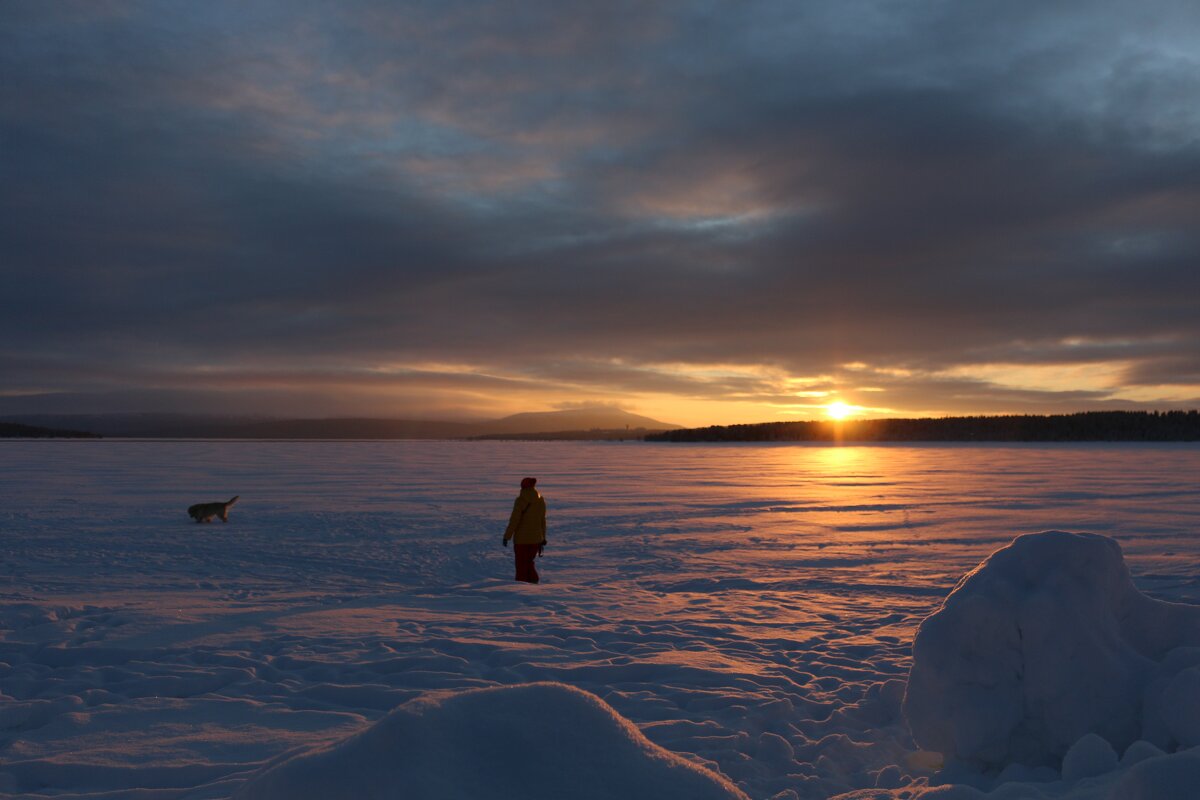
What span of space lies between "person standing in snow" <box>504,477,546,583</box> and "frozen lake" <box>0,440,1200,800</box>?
325mm

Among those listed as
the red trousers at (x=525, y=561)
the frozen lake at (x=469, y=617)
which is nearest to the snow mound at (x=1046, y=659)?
the frozen lake at (x=469, y=617)

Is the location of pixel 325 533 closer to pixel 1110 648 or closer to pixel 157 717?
pixel 157 717

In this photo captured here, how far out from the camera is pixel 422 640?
23.1ft

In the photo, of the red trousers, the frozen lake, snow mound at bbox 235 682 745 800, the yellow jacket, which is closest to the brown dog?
the frozen lake

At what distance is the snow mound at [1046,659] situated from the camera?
13.9 ft

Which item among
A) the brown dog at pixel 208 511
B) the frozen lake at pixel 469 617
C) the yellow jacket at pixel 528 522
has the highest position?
the yellow jacket at pixel 528 522

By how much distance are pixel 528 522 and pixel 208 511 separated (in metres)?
7.55

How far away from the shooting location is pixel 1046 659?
4.33m

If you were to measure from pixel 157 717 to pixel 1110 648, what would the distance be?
5862mm

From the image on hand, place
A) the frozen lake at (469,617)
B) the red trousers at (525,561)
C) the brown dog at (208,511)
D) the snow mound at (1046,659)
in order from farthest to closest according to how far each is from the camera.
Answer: the brown dog at (208,511)
the red trousers at (525,561)
the frozen lake at (469,617)
the snow mound at (1046,659)

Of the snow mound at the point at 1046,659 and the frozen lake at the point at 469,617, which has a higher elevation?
the snow mound at the point at 1046,659

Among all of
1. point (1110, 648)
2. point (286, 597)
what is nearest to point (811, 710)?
point (1110, 648)

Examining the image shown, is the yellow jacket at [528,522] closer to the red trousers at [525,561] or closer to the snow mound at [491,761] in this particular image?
the red trousers at [525,561]

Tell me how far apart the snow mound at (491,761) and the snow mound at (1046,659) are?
222 cm
